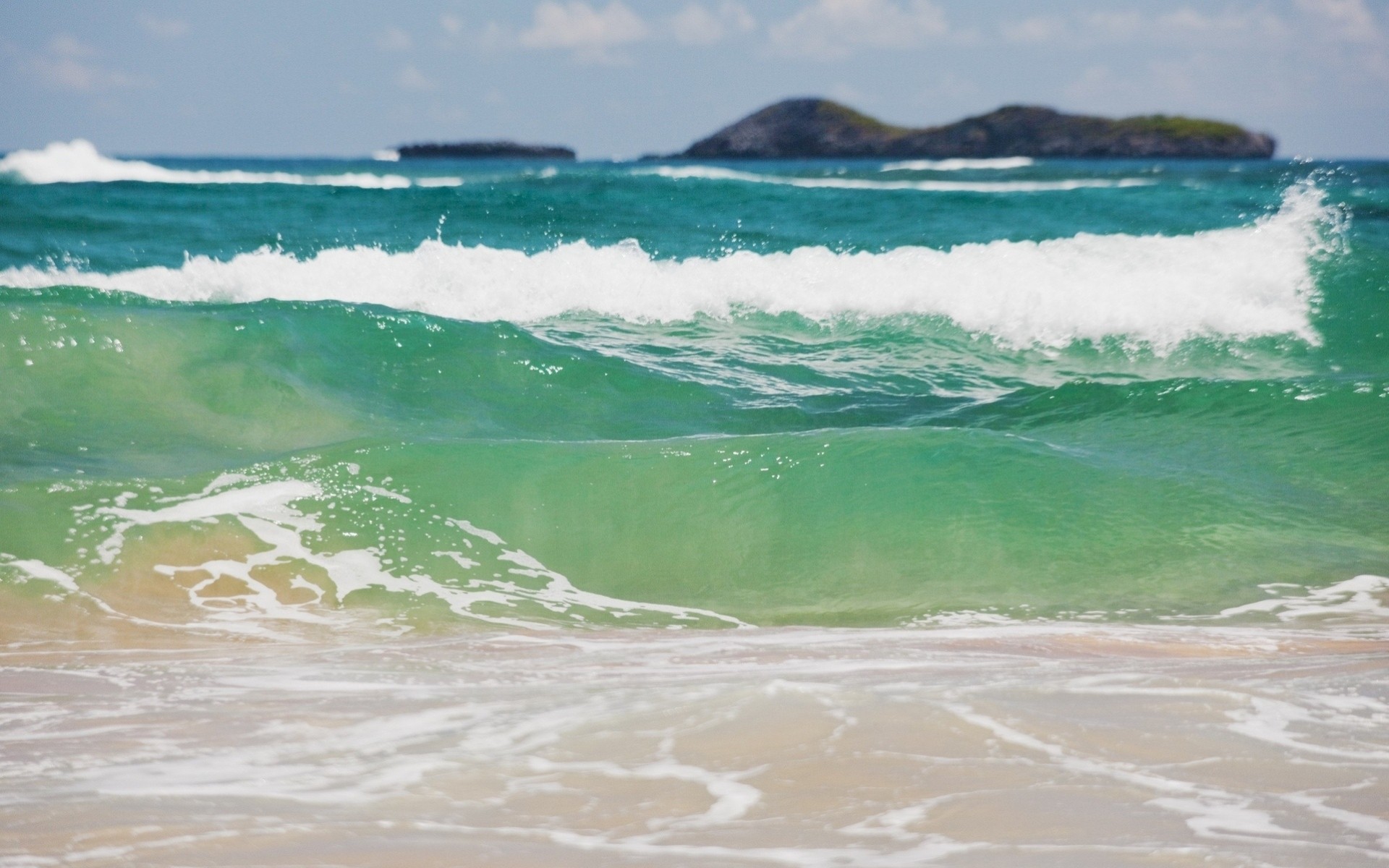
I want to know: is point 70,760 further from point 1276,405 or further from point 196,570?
point 1276,405

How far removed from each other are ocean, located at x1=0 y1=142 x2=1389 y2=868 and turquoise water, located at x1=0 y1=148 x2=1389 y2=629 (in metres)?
0.03

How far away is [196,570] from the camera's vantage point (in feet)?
17.0

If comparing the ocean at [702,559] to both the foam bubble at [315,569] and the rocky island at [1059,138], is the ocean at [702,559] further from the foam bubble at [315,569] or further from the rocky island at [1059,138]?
the rocky island at [1059,138]

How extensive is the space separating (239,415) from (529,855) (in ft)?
18.6

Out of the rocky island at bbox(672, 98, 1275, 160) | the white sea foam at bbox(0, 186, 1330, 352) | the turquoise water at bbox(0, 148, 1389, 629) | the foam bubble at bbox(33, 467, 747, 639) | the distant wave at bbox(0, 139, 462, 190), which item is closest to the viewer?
the foam bubble at bbox(33, 467, 747, 639)

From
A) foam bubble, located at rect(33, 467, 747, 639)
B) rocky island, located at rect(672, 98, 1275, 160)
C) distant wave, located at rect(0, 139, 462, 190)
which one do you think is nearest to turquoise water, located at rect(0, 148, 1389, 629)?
foam bubble, located at rect(33, 467, 747, 639)

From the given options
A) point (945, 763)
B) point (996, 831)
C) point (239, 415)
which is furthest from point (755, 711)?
point (239, 415)

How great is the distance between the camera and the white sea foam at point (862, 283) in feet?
38.1

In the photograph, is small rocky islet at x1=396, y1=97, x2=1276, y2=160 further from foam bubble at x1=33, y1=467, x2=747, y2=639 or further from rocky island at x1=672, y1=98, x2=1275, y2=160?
foam bubble at x1=33, y1=467, x2=747, y2=639

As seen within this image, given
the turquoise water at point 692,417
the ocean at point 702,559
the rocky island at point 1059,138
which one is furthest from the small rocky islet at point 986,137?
the ocean at point 702,559

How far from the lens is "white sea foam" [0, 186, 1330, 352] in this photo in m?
11.6

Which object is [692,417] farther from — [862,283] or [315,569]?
[862,283]

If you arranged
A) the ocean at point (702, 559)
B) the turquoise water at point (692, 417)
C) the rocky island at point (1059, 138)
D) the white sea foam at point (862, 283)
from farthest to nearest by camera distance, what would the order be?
the rocky island at point (1059, 138) → the white sea foam at point (862, 283) → the turquoise water at point (692, 417) → the ocean at point (702, 559)

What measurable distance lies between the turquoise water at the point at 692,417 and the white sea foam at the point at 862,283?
5 cm
